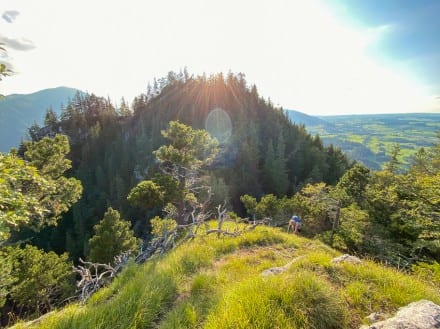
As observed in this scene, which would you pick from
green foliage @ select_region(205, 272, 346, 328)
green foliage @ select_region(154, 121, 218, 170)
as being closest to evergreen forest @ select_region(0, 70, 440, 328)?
Result: green foliage @ select_region(154, 121, 218, 170)

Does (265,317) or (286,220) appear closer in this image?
(265,317)

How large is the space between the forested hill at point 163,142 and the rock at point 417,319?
3914 cm

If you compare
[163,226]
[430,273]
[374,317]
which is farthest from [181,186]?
[374,317]

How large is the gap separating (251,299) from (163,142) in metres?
65.4

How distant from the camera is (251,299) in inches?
118

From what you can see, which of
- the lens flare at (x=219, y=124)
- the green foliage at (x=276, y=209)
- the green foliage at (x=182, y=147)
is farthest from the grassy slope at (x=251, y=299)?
the lens flare at (x=219, y=124)

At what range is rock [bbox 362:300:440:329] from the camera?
8.03ft

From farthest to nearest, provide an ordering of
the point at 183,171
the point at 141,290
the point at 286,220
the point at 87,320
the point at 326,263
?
the point at 286,220
the point at 183,171
the point at 326,263
the point at 141,290
the point at 87,320

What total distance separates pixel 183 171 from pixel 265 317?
14.9 meters

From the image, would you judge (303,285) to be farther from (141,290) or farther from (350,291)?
(141,290)

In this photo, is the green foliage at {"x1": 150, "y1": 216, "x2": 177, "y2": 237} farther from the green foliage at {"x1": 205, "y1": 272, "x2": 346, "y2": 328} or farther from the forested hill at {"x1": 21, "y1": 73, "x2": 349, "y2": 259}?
the forested hill at {"x1": 21, "y1": 73, "x2": 349, "y2": 259}

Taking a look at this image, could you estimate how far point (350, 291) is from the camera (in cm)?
352

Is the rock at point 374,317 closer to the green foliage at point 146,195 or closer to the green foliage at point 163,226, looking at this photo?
the green foliage at point 163,226

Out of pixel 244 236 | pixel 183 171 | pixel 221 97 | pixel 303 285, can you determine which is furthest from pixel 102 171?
pixel 303 285
